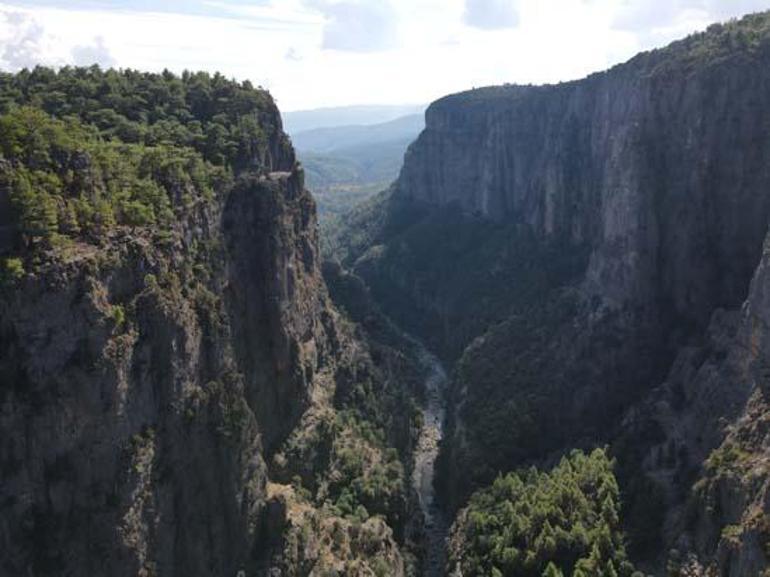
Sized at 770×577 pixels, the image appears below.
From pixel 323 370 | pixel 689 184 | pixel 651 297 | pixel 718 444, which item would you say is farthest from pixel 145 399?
pixel 689 184

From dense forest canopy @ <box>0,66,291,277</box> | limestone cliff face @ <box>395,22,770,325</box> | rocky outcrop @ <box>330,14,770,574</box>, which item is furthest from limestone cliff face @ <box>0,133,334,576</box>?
limestone cliff face @ <box>395,22,770,325</box>

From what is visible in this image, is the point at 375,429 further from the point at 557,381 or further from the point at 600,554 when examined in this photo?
the point at 600,554

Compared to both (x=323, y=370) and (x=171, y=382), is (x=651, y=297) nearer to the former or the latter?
(x=323, y=370)

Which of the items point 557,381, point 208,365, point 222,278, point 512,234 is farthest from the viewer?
point 512,234

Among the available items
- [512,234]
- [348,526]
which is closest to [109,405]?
[348,526]

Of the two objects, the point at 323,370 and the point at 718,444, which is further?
the point at 323,370

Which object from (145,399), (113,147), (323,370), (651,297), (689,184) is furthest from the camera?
(651,297)

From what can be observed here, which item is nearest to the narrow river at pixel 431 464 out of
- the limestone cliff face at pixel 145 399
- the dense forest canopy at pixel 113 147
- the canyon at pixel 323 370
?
the canyon at pixel 323 370
